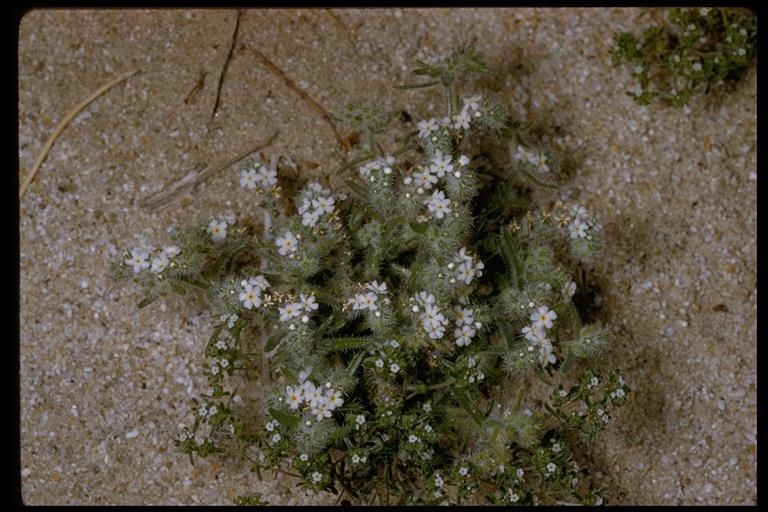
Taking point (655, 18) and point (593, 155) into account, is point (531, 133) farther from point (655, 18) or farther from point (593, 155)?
point (655, 18)

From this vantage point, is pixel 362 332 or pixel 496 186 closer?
pixel 362 332

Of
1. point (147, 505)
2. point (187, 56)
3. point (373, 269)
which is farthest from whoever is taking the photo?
point (187, 56)

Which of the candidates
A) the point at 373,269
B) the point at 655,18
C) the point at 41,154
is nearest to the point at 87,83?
the point at 41,154

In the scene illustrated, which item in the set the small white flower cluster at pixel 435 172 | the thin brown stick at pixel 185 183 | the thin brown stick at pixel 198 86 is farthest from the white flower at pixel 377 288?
the thin brown stick at pixel 198 86

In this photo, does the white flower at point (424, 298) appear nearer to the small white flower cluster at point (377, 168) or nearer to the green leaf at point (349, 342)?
the green leaf at point (349, 342)

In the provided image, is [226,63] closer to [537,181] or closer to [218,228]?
[218,228]

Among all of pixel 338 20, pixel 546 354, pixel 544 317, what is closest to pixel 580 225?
pixel 544 317
